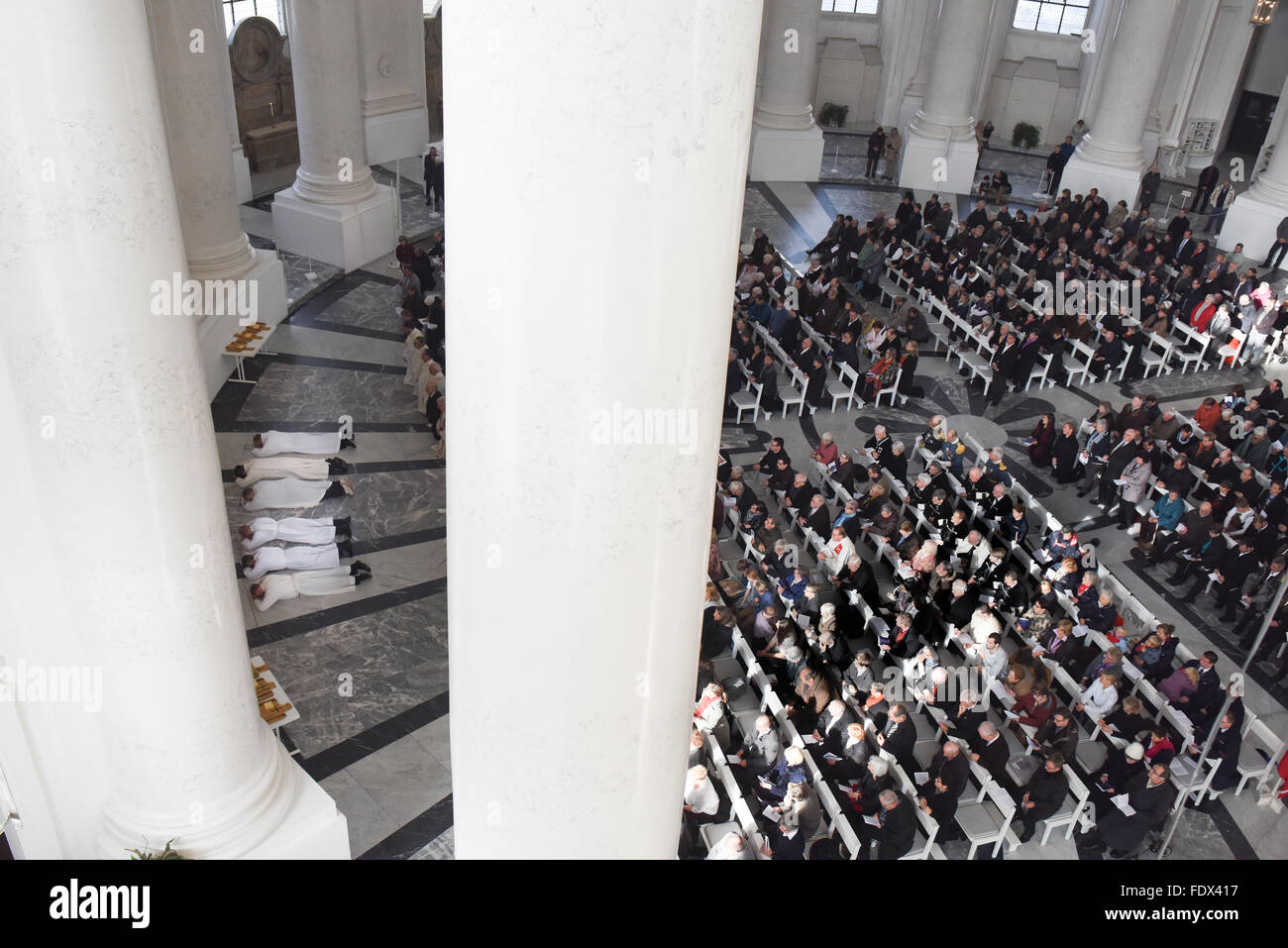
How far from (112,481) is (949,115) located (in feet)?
77.6

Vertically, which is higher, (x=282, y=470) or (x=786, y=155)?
(x=786, y=155)

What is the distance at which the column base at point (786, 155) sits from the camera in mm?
26641

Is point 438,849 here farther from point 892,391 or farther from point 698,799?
point 892,391

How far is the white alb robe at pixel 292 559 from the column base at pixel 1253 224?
19.5 metres

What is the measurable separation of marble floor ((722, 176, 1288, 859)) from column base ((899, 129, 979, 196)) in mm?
3728

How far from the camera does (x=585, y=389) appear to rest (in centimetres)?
382

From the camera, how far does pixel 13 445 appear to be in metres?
6.39

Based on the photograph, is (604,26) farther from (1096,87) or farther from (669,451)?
(1096,87)

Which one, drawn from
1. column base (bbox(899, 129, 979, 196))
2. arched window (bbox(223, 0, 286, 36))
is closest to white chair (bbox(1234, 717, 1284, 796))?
column base (bbox(899, 129, 979, 196))

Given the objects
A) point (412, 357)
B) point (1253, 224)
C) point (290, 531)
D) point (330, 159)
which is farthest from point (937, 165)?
point (290, 531)

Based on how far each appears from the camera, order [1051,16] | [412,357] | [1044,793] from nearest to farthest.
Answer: [1044,793]
[412,357]
[1051,16]

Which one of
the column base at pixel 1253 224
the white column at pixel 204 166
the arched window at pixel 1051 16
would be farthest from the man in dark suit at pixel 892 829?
the arched window at pixel 1051 16

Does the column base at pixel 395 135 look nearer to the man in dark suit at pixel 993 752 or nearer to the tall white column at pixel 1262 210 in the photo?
the tall white column at pixel 1262 210

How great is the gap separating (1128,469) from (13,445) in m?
13.2
